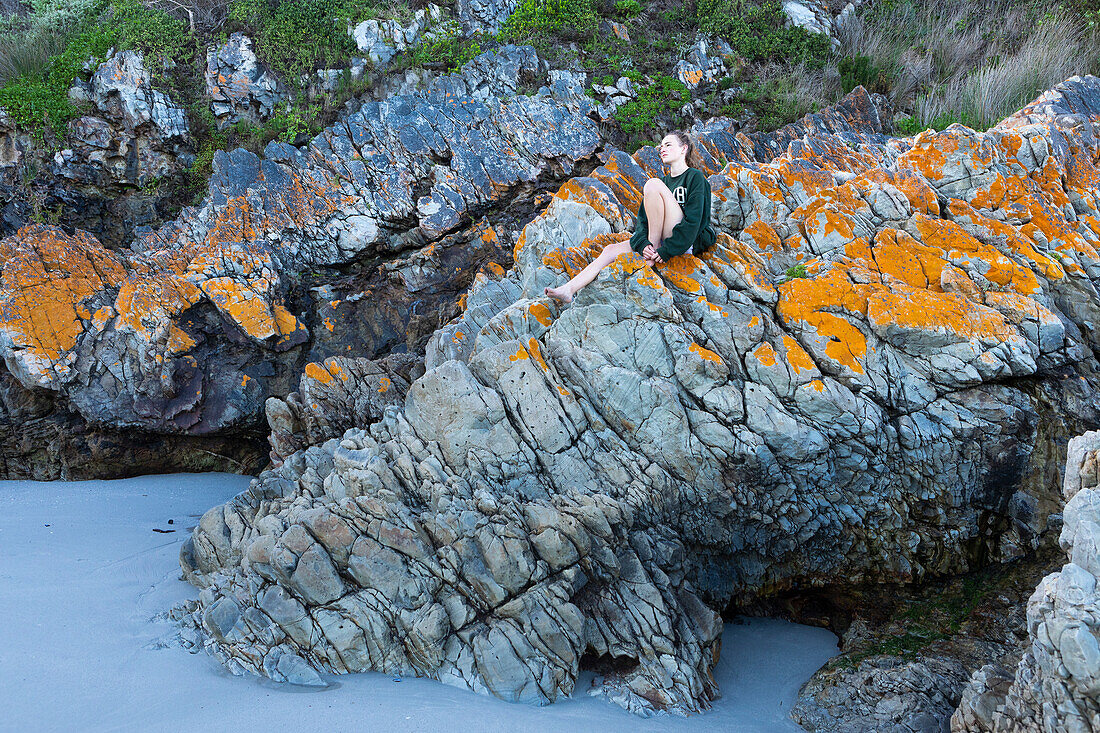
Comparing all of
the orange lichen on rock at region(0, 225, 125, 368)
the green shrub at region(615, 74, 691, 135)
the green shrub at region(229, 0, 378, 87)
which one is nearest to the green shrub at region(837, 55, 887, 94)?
the green shrub at region(615, 74, 691, 135)

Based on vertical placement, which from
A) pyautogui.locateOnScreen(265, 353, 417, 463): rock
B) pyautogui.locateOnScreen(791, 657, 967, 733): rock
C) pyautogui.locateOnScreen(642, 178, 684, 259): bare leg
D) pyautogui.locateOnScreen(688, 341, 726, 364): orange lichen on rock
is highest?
pyautogui.locateOnScreen(642, 178, 684, 259): bare leg

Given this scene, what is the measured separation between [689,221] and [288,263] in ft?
21.8

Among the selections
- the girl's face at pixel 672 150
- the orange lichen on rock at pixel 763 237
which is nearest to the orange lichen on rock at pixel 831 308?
the orange lichen on rock at pixel 763 237

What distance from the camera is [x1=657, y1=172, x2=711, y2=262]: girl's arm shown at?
20.3 ft

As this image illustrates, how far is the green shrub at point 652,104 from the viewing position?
1127 cm

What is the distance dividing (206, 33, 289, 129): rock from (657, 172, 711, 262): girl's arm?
28.2ft

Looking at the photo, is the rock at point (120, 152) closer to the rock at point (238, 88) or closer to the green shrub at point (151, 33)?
the green shrub at point (151, 33)

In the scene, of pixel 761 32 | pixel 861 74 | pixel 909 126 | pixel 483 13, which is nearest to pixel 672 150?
pixel 909 126

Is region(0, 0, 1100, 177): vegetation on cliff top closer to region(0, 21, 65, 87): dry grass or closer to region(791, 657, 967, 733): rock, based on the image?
region(0, 21, 65, 87): dry grass

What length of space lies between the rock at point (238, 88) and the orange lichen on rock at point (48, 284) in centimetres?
354

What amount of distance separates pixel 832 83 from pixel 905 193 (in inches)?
226

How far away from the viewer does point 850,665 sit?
18.4ft

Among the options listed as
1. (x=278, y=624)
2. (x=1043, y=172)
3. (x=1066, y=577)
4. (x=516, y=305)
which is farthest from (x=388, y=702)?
(x=1043, y=172)

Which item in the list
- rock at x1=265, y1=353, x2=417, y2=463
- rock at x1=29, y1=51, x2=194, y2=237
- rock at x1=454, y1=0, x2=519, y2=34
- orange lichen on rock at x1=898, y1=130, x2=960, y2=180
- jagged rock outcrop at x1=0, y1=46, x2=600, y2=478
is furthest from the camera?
rock at x1=454, y1=0, x2=519, y2=34
